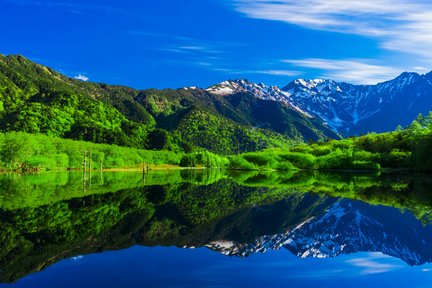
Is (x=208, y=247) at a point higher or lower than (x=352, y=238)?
higher

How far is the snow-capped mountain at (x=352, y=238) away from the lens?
44.9 feet

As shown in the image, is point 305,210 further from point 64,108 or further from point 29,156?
point 64,108

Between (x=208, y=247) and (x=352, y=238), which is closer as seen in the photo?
(x=208, y=247)

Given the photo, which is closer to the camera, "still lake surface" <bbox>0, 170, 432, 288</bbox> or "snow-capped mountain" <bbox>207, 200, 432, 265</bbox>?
"still lake surface" <bbox>0, 170, 432, 288</bbox>

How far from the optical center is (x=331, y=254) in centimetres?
1338

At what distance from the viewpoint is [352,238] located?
16.9 m

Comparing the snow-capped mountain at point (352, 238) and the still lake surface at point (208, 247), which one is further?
the snow-capped mountain at point (352, 238)

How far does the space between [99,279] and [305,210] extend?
678 inches

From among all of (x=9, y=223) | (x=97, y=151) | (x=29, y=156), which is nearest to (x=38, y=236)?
(x=9, y=223)

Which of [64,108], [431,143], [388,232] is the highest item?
[64,108]

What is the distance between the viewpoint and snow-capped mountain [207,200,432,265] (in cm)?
1370

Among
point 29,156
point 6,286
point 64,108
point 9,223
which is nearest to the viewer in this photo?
point 6,286

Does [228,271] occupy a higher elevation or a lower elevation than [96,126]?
lower

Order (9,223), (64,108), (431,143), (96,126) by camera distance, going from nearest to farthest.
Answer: (9,223) < (431,143) < (96,126) < (64,108)
